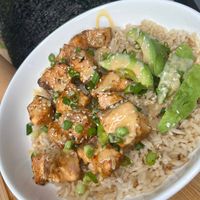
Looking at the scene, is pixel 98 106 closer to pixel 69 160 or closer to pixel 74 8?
pixel 69 160

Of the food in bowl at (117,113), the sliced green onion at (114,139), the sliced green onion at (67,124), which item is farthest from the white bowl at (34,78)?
the sliced green onion at (114,139)

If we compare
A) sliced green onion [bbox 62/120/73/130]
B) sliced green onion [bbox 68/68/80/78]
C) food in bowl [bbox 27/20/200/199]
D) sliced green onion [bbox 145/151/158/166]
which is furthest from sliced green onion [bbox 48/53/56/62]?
sliced green onion [bbox 145/151/158/166]

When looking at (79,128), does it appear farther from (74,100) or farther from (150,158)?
(150,158)

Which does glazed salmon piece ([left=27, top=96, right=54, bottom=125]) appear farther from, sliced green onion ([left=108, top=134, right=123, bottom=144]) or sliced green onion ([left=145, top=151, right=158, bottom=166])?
sliced green onion ([left=145, top=151, right=158, bottom=166])

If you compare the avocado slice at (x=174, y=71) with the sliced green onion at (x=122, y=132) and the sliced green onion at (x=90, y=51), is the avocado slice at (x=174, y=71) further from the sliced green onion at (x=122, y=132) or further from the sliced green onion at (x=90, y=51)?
the sliced green onion at (x=90, y=51)

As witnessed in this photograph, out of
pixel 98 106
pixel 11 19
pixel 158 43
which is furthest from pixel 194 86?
pixel 11 19

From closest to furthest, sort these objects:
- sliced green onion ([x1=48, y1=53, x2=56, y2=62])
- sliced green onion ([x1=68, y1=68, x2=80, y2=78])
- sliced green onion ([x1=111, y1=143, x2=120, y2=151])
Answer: sliced green onion ([x1=111, y1=143, x2=120, y2=151])
sliced green onion ([x1=68, y1=68, x2=80, y2=78])
sliced green onion ([x1=48, y1=53, x2=56, y2=62])
